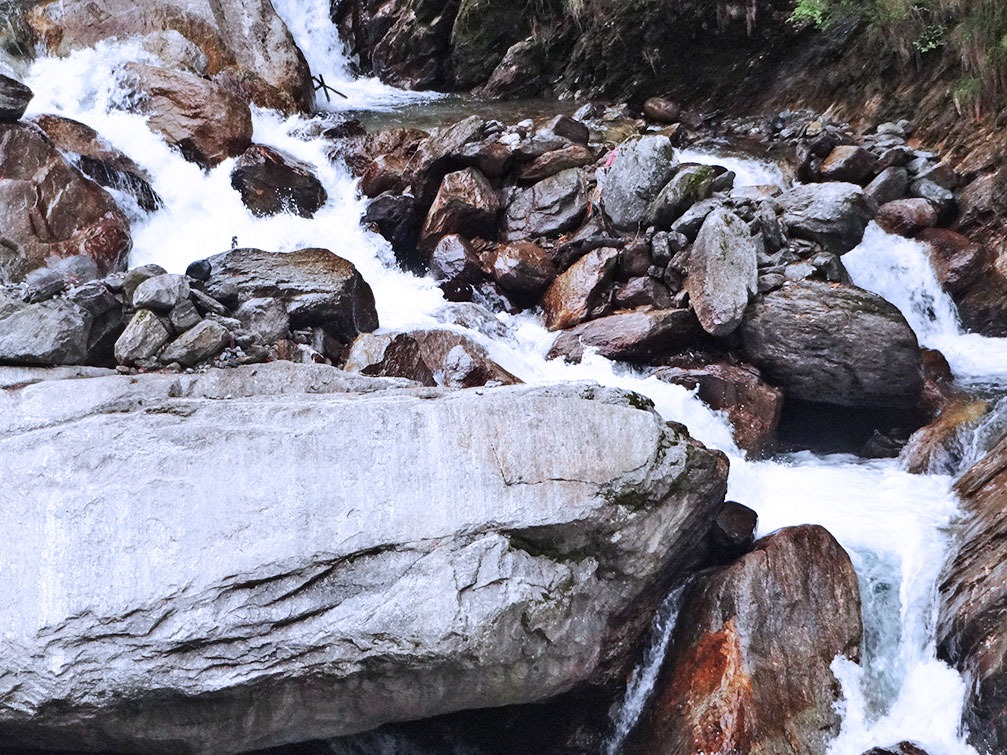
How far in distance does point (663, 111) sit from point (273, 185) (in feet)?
22.1

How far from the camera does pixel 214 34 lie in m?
12.0

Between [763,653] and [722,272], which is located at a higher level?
[722,272]

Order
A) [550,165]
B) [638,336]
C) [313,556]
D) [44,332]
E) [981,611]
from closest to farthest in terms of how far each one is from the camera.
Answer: [313,556], [981,611], [44,332], [638,336], [550,165]

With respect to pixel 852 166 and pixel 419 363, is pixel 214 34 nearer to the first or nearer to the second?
pixel 419 363

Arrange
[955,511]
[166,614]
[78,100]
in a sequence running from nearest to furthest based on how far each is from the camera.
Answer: [166,614]
[955,511]
[78,100]

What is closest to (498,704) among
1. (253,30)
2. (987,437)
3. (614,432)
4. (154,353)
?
(614,432)

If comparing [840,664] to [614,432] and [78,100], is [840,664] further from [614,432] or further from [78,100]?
[78,100]

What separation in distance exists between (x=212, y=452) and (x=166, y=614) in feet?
2.79

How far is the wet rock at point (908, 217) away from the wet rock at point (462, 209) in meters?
4.55

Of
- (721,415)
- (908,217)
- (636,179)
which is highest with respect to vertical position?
(636,179)

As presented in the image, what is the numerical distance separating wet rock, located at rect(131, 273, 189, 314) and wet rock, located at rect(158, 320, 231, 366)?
0.91 ft

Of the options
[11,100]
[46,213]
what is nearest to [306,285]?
[46,213]

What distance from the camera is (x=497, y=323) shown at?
25.4ft

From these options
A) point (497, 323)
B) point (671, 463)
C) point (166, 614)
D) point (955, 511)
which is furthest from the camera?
point (497, 323)
